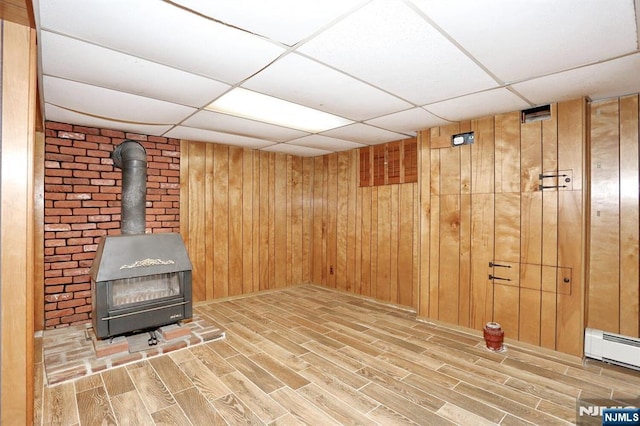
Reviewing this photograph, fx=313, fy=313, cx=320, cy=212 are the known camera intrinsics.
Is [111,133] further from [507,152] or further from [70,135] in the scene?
[507,152]

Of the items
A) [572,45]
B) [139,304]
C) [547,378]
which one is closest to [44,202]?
[139,304]

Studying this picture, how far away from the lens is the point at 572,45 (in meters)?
1.89

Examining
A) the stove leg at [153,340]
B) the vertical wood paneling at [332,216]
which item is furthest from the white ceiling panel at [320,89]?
the stove leg at [153,340]

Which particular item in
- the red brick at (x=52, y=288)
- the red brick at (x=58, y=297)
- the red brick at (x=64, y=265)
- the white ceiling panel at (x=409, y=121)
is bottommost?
the red brick at (x=58, y=297)

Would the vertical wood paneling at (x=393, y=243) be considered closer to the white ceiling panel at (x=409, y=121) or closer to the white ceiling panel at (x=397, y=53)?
the white ceiling panel at (x=409, y=121)

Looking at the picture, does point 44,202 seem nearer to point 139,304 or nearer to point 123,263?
point 123,263

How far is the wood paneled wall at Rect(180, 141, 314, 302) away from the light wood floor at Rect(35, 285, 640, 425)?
142 centimetres

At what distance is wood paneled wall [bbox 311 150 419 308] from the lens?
14.4 feet

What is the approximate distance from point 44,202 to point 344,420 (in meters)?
3.71

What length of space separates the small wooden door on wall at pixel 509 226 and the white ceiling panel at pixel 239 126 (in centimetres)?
176

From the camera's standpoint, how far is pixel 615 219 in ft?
9.35

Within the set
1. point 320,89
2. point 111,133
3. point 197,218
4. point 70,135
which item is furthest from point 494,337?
point 70,135

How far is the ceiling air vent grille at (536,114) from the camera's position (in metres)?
2.95

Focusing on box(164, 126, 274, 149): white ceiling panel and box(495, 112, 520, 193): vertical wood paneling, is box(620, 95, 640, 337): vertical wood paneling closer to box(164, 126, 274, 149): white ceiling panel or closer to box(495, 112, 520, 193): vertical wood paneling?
box(495, 112, 520, 193): vertical wood paneling
